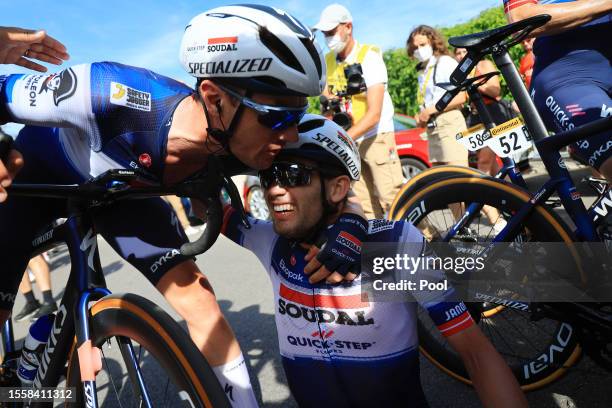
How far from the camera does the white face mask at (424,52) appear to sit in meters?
4.88

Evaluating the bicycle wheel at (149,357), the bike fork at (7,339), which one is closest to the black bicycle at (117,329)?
the bicycle wheel at (149,357)

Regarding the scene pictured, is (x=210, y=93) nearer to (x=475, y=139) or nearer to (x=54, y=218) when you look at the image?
(x=54, y=218)

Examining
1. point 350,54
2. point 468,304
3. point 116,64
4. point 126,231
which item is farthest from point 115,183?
point 350,54

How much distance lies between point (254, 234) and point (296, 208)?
1.17ft

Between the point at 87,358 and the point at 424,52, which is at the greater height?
the point at 424,52

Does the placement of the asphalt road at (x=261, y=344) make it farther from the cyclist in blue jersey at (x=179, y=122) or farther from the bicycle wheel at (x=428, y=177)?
the bicycle wheel at (x=428, y=177)

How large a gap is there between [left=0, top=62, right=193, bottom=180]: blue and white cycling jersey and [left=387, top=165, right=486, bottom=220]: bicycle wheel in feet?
4.11

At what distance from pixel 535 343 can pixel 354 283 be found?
5.01 feet

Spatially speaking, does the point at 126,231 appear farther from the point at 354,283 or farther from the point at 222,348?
the point at 354,283

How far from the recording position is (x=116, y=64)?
1.77 m

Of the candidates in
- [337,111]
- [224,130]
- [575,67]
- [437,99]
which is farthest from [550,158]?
[437,99]

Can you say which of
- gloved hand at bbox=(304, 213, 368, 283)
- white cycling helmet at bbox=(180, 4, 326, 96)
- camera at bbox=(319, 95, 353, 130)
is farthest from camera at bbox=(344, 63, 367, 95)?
gloved hand at bbox=(304, 213, 368, 283)

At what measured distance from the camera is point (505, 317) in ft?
7.98

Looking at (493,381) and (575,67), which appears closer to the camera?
(493,381)
